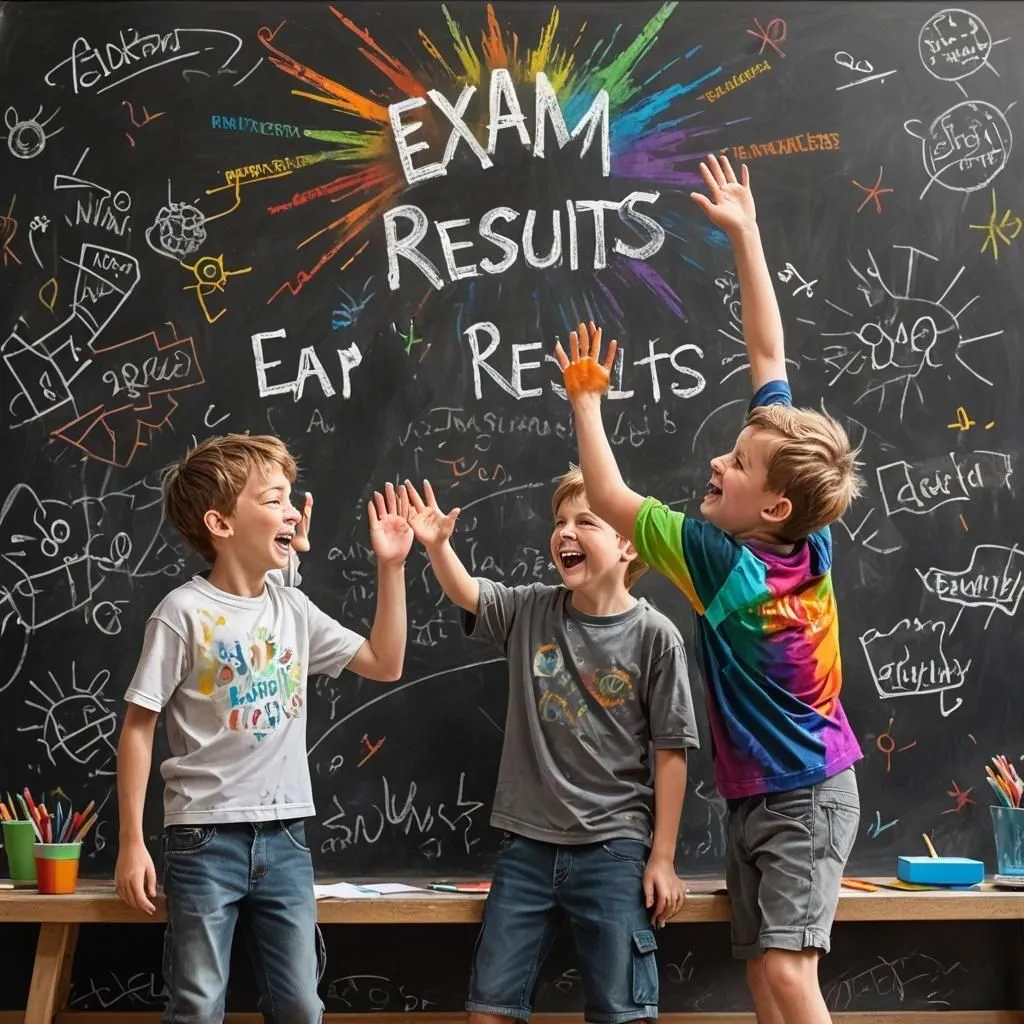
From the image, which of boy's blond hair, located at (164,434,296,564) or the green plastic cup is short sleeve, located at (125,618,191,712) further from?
the green plastic cup

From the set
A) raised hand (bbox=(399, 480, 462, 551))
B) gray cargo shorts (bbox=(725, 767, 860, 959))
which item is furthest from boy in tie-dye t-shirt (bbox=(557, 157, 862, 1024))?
raised hand (bbox=(399, 480, 462, 551))

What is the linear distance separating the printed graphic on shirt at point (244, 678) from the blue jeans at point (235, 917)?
0.69ft

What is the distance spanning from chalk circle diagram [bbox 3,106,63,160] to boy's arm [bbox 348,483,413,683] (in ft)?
4.51

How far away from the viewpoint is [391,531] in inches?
111

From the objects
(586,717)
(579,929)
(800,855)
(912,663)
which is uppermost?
(912,663)

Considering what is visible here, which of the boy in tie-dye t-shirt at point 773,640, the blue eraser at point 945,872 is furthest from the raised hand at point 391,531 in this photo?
the blue eraser at point 945,872

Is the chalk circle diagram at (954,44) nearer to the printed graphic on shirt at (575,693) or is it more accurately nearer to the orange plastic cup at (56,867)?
the printed graphic on shirt at (575,693)

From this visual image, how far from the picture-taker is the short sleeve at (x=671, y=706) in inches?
110

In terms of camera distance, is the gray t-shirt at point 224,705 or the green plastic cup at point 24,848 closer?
the gray t-shirt at point 224,705

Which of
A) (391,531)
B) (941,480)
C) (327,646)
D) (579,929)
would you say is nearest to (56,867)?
(327,646)

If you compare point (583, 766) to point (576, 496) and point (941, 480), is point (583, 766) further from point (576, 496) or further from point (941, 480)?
point (941, 480)

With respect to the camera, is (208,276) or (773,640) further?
(208,276)

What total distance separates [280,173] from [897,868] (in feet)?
7.62

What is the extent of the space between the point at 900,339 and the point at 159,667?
2.00 m
